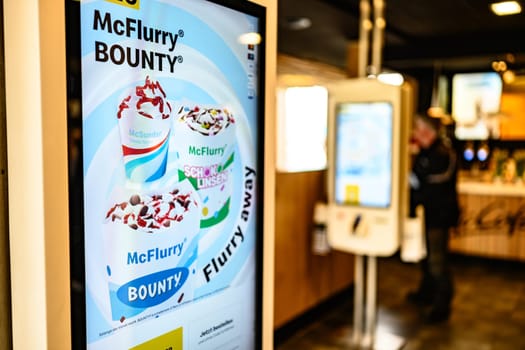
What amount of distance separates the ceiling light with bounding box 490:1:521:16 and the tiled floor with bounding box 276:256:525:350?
2.78m

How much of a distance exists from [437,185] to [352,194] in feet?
3.72

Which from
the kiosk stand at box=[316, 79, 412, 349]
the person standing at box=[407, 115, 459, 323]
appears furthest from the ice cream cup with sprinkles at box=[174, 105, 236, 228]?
the person standing at box=[407, 115, 459, 323]

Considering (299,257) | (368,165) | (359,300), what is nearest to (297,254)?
(299,257)

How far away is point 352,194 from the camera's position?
3.71m

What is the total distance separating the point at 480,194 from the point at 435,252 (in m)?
2.23

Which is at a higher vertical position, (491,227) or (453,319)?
(491,227)

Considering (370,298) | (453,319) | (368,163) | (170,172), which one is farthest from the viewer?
(453,319)

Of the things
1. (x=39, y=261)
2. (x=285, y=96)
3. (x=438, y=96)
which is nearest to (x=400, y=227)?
(x=285, y=96)

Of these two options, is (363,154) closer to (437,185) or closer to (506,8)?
(437,185)

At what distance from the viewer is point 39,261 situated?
941 millimetres

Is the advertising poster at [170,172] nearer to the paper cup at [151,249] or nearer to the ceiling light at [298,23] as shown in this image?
the paper cup at [151,249]

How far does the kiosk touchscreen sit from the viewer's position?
11.6ft

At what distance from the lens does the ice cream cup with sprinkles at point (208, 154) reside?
4.19ft

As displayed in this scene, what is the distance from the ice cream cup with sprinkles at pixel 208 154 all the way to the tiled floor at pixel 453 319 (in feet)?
9.28
